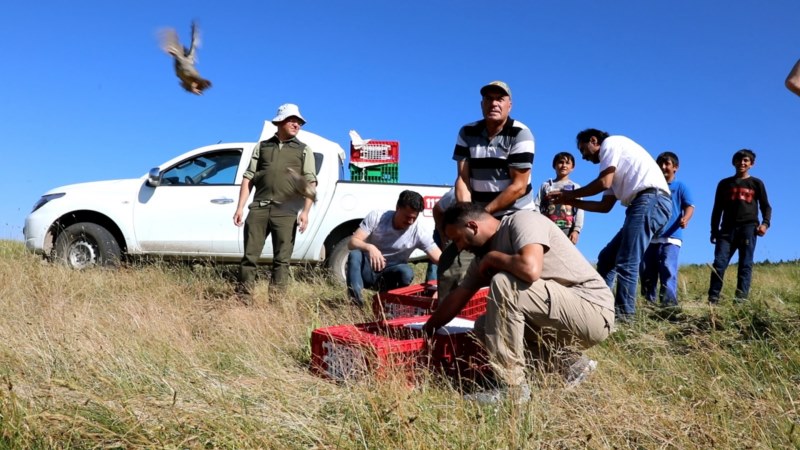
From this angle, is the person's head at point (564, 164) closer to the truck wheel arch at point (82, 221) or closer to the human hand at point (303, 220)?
the human hand at point (303, 220)

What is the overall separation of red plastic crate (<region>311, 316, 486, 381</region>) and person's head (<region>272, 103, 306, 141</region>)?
104 inches

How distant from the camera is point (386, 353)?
3012 mm

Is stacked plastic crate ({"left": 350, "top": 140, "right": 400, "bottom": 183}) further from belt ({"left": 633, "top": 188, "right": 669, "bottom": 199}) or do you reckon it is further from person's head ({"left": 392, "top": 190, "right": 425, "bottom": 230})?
belt ({"left": 633, "top": 188, "right": 669, "bottom": 199})

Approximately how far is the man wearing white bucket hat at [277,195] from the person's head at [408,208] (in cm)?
97

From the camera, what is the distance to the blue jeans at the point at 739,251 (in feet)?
21.2

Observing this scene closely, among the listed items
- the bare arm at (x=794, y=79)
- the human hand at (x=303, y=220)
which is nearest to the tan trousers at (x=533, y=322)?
the bare arm at (x=794, y=79)

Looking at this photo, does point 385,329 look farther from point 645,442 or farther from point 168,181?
point 168,181

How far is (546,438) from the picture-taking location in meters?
2.33

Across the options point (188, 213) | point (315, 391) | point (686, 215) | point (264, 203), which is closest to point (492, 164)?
point (315, 391)

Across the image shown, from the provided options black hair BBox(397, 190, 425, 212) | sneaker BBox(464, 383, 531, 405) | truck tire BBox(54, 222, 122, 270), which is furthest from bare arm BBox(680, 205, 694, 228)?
truck tire BBox(54, 222, 122, 270)

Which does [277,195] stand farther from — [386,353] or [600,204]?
[386,353]

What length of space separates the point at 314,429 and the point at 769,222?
20.3 ft

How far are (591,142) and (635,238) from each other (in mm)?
920

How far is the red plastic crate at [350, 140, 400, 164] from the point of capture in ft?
29.4
